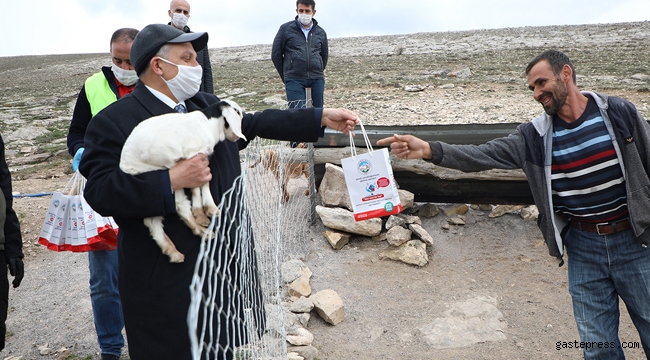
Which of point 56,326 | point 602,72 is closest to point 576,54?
point 602,72

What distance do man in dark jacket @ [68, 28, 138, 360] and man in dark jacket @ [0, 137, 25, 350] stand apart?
16.1 inches

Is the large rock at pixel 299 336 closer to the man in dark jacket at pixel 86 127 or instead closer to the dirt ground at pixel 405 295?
the dirt ground at pixel 405 295

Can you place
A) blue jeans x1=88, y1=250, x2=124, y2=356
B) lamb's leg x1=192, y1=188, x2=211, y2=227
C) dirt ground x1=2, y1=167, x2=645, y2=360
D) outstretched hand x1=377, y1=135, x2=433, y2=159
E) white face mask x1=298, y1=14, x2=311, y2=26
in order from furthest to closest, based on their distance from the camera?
white face mask x1=298, y1=14, x2=311, y2=26, dirt ground x1=2, y1=167, x2=645, y2=360, blue jeans x1=88, y1=250, x2=124, y2=356, outstretched hand x1=377, y1=135, x2=433, y2=159, lamb's leg x1=192, y1=188, x2=211, y2=227

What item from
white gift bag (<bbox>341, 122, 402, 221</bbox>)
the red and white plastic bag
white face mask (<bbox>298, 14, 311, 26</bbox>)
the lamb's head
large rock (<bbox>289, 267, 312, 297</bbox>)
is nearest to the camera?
the lamb's head

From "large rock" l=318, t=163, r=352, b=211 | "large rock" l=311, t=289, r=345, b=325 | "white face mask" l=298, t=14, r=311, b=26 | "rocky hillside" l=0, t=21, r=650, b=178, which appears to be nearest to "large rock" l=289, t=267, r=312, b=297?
"large rock" l=311, t=289, r=345, b=325

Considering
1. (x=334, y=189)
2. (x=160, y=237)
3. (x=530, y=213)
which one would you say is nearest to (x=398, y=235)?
(x=334, y=189)

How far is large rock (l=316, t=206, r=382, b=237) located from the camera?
5531 mm

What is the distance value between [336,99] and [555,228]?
10989mm

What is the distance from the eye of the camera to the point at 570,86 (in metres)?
2.82

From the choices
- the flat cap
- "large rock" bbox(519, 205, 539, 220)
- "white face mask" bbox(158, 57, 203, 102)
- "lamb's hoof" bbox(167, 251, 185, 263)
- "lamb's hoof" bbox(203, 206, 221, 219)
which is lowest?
"large rock" bbox(519, 205, 539, 220)

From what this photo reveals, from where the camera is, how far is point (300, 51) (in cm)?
741

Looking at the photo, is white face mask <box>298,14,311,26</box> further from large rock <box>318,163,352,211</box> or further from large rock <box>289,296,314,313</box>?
large rock <box>289,296,314,313</box>

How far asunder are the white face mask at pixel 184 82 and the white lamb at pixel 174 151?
0.20 m

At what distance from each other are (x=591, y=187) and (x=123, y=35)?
2.85 meters
